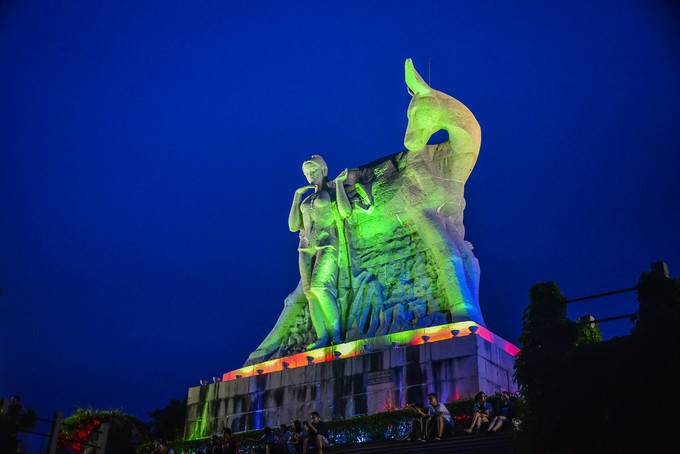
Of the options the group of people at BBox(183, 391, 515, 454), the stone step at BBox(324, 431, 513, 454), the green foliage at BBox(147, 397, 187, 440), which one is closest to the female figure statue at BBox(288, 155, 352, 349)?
the group of people at BBox(183, 391, 515, 454)

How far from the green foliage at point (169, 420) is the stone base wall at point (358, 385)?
40.8 feet

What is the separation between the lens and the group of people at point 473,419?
10062 millimetres

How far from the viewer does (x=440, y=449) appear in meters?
9.81

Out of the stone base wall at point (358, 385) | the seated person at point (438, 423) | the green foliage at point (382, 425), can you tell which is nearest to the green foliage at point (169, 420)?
the stone base wall at point (358, 385)

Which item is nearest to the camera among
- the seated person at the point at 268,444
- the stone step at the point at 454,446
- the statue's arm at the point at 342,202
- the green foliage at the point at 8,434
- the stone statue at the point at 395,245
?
the stone step at the point at 454,446

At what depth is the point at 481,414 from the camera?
1017 cm

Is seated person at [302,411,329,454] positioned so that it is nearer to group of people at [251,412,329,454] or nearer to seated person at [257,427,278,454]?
group of people at [251,412,329,454]

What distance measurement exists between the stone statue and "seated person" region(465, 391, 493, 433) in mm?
2908

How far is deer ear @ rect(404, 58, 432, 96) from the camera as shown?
1481cm

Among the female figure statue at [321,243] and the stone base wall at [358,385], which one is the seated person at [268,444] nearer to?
the stone base wall at [358,385]

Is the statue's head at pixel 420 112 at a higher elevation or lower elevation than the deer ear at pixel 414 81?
lower

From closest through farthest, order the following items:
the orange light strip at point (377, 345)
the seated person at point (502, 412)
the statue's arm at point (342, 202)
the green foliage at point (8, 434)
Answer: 1. the green foliage at point (8, 434)
2. the seated person at point (502, 412)
3. the orange light strip at point (377, 345)
4. the statue's arm at point (342, 202)

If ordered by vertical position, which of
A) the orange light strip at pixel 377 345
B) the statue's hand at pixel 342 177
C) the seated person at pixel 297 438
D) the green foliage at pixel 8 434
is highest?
the statue's hand at pixel 342 177

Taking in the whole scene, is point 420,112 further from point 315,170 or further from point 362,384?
point 362,384
